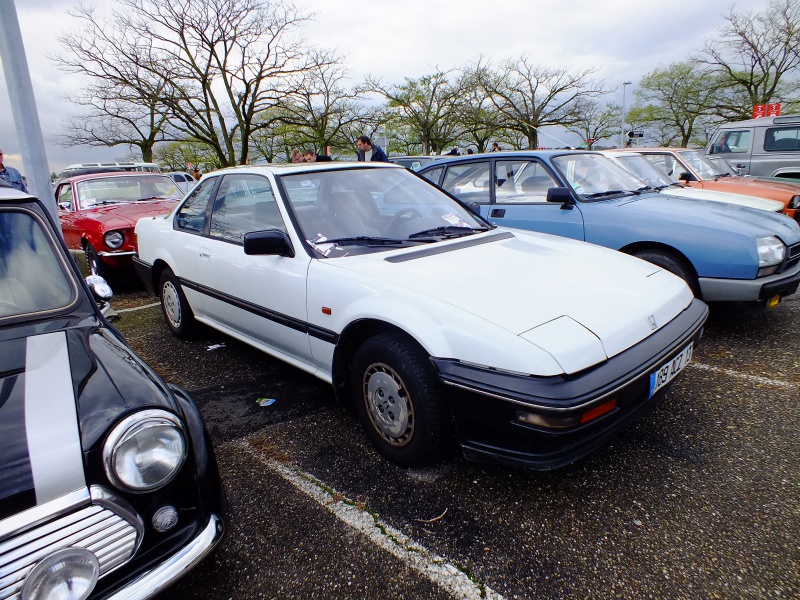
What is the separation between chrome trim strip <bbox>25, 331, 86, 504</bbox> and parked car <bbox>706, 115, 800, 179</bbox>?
10.7m

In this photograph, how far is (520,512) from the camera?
2.10m

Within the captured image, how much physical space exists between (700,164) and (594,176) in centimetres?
438

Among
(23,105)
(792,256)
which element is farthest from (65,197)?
(792,256)

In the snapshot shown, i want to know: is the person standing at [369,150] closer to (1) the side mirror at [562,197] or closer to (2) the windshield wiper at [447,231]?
(1) the side mirror at [562,197]

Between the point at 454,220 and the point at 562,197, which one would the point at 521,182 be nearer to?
the point at 562,197

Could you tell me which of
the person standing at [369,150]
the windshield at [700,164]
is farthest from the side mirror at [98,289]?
the windshield at [700,164]

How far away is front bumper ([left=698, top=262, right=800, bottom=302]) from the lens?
356 cm

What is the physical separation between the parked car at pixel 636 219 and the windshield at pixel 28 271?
377 cm

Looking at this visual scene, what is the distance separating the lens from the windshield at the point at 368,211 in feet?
9.18

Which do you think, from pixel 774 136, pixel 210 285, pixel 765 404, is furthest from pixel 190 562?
pixel 774 136

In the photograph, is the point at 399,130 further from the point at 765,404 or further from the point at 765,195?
the point at 765,404

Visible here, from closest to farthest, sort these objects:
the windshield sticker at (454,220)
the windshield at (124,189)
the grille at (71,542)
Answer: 1. the grille at (71,542)
2. the windshield sticker at (454,220)
3. the windshield at (124,189)

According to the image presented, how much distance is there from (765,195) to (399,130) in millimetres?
25935

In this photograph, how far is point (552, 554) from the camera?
6.11ft
